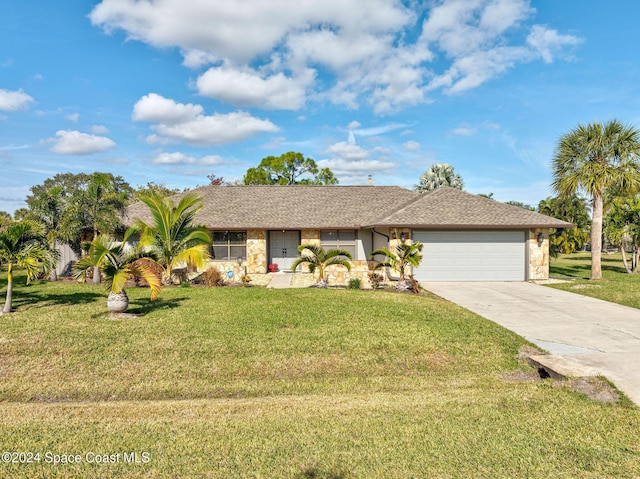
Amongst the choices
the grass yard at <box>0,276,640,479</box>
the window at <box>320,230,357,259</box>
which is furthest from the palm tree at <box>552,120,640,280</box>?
the grass yard at <box>0,276,640,479</box>

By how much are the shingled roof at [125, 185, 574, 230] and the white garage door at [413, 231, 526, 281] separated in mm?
664

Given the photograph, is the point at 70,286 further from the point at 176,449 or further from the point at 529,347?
the point at 529,347

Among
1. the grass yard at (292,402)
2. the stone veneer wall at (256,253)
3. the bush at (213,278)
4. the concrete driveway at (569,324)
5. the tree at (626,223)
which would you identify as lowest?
the grass yard at (292,402)

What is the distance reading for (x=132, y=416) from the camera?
4.86 m

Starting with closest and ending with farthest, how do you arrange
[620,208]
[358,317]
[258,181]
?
[358,317], [620,208], [258,181]

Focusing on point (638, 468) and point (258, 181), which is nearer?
point (638, 468)

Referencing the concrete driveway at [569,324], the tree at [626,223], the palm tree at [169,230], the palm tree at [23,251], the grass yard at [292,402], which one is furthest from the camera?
the tree at [626,223]

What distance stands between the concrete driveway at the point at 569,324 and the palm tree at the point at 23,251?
12109 millimetres

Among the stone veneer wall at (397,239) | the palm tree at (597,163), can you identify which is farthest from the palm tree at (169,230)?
the palm tree at (597,163)

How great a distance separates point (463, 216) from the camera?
687 inches

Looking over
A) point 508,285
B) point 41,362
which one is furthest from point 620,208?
point 41,362

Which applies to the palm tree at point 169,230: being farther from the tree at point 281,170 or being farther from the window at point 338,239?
the tree at point 281,170

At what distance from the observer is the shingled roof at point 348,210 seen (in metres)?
17.0

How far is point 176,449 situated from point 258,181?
40.2 m
